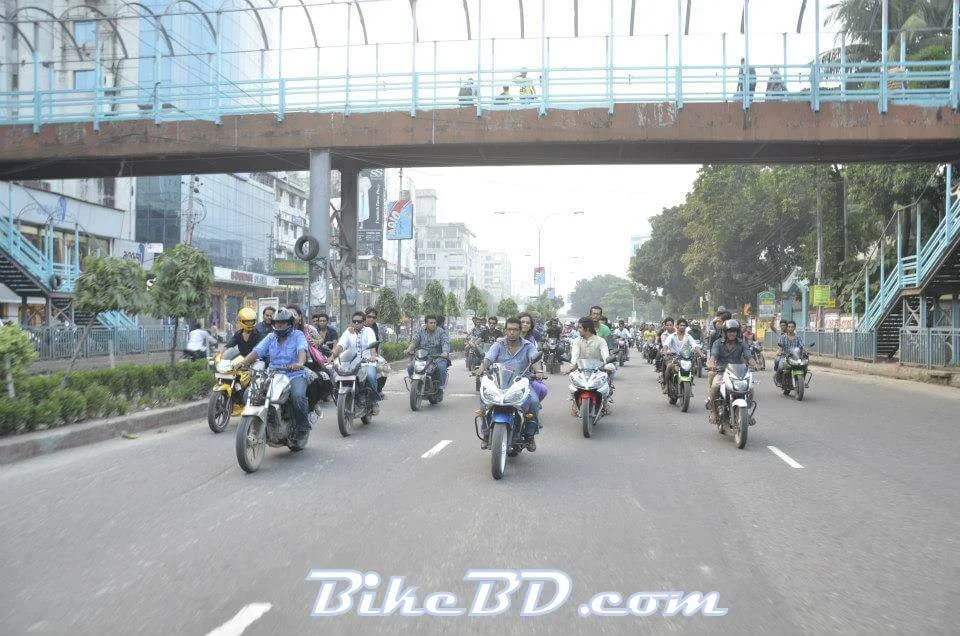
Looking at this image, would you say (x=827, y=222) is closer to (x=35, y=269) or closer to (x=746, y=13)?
(x=746, y=13)

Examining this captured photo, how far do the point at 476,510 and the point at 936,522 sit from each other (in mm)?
3620

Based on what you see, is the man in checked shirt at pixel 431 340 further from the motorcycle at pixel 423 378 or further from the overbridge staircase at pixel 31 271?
the overbridge staircase at pixel 31 271

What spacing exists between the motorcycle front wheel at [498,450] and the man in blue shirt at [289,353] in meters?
2.40

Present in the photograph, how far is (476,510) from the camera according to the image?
6.78m

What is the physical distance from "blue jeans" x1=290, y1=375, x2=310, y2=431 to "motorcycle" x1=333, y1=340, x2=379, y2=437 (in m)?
1.81

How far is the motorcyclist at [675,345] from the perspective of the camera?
50.8 feet

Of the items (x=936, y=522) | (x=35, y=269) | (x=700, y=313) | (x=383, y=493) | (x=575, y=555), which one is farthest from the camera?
(x=700, y=313)

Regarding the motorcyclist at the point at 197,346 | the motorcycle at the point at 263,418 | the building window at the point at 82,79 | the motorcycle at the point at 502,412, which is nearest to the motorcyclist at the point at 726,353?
the motorcycle at the point at 502,412

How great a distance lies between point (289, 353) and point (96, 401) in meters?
3.98

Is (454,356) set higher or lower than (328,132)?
lower

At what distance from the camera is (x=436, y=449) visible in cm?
1027

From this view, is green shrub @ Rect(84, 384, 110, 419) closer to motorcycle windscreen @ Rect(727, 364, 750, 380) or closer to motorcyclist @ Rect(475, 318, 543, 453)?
motorcyclist @ Rect(475, 318, 543, 453)

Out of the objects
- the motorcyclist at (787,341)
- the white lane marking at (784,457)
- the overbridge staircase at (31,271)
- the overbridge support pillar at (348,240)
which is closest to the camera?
the white lane marking at (784,457)

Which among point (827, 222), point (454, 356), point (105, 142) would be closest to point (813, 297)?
point (827, 222)
